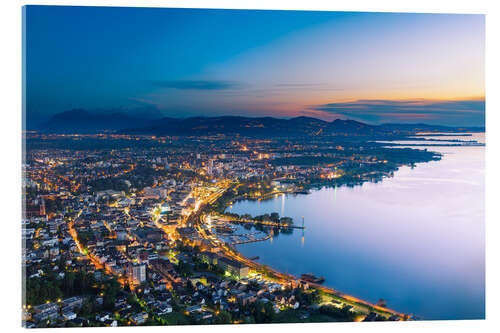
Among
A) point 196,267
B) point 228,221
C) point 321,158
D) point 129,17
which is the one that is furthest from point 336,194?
point 129,17

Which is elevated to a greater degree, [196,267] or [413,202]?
[413,202]

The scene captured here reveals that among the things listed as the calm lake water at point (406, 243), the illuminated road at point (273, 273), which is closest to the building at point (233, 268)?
the illuminated road at point (273, 273)

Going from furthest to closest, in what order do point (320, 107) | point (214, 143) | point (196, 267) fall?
point (214, 143), point (320, 107), point (196, 267)

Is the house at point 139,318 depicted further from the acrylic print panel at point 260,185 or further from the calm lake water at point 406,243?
Result: the calm lake water at point 406,243

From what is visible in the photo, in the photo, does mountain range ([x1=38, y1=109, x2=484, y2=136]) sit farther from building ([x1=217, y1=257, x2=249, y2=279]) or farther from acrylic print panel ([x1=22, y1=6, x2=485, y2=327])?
building ([x1=217, y1=257, x2=249, y2=279])

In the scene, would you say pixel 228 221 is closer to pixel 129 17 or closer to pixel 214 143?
pixel 214 143

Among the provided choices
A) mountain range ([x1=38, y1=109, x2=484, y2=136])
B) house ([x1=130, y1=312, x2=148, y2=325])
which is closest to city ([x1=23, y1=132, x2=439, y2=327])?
house ([x1=130, y1=312, x2=148, y2=325])

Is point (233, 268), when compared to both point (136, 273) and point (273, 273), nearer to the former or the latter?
point (273, 273)
